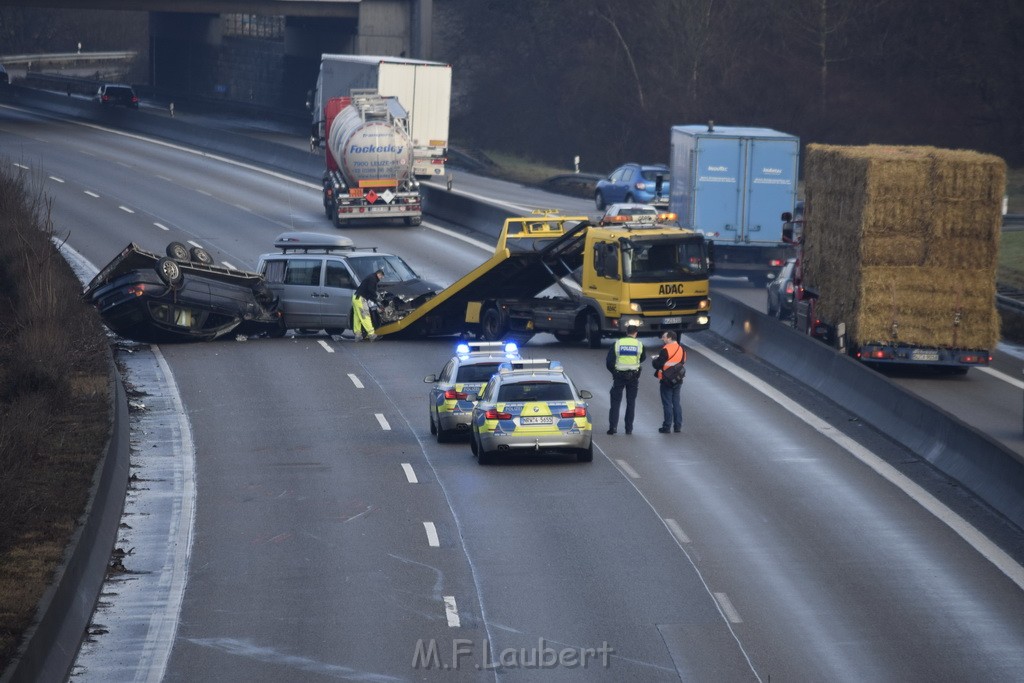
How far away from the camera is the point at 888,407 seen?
25.2m

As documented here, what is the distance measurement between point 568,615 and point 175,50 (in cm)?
10205

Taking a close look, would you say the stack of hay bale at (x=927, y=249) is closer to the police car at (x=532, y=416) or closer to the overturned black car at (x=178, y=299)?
the police car at (x=532, y=416)

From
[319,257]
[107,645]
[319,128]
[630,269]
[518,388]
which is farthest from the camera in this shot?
[319,128]

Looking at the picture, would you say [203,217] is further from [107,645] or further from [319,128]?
[107,645]

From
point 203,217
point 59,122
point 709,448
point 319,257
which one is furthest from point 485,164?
point 709,448

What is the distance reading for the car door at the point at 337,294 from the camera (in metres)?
34.8

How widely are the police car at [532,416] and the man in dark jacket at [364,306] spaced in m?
11.6

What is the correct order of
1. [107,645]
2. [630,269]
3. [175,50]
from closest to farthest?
[107,645]
[630,269]
[175,50]

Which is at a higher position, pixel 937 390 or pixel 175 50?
pixel 175 50

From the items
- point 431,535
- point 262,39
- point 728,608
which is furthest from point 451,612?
point 262,39

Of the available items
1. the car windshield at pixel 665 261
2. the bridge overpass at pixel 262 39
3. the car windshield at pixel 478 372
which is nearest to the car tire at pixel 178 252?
the car windshield at pixel 665 261

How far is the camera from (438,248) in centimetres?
4694

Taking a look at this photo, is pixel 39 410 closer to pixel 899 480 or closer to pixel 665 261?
pixel 899 480

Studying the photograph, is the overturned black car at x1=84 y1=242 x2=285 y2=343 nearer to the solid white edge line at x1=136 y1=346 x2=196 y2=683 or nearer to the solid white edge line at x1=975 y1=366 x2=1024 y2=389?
the solid white edge line at x1=136 y1=346 x2=196 y2=683
